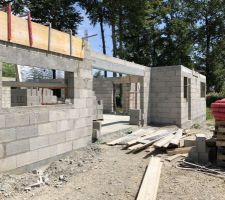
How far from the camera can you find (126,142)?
32.9 ft

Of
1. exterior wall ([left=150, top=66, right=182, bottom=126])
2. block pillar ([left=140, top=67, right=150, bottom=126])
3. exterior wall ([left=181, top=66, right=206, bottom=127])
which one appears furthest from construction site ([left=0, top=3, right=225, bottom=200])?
exterior wall ([left=181, top=66, right=206, bottom=127])

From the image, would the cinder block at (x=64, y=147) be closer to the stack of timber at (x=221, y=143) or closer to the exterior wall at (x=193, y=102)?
the stack of timber at (x=221, y=143)

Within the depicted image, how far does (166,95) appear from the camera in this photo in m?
14.4

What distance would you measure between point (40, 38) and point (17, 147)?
2.27 meters

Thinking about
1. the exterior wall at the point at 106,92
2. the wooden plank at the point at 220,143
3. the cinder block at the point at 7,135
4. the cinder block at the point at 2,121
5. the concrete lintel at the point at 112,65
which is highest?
the concrete lintel at the point at 112,65

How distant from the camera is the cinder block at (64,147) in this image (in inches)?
319

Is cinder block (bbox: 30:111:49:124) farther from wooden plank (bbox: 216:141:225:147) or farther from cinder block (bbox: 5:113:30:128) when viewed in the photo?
wooden plank (bbox: 216:141:225:147)

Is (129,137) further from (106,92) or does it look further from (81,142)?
(106,92)

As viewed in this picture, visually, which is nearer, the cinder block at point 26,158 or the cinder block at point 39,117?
the cinder block at point 26,158

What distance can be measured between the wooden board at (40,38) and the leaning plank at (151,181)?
126 inches

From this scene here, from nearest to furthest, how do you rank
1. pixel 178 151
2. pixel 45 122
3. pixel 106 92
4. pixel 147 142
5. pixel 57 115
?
pixel 45 122 < pixel 57 115 < pixel 178 151 < pixel 147 142 < pixel 106 92

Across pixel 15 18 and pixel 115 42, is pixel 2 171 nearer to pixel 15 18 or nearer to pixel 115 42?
pixel 15 18

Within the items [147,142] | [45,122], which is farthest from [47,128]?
[147,142]

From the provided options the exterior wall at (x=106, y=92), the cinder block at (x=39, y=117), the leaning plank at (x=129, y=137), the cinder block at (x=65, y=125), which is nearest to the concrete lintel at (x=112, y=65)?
the cinder block at (x=65, y=125)
